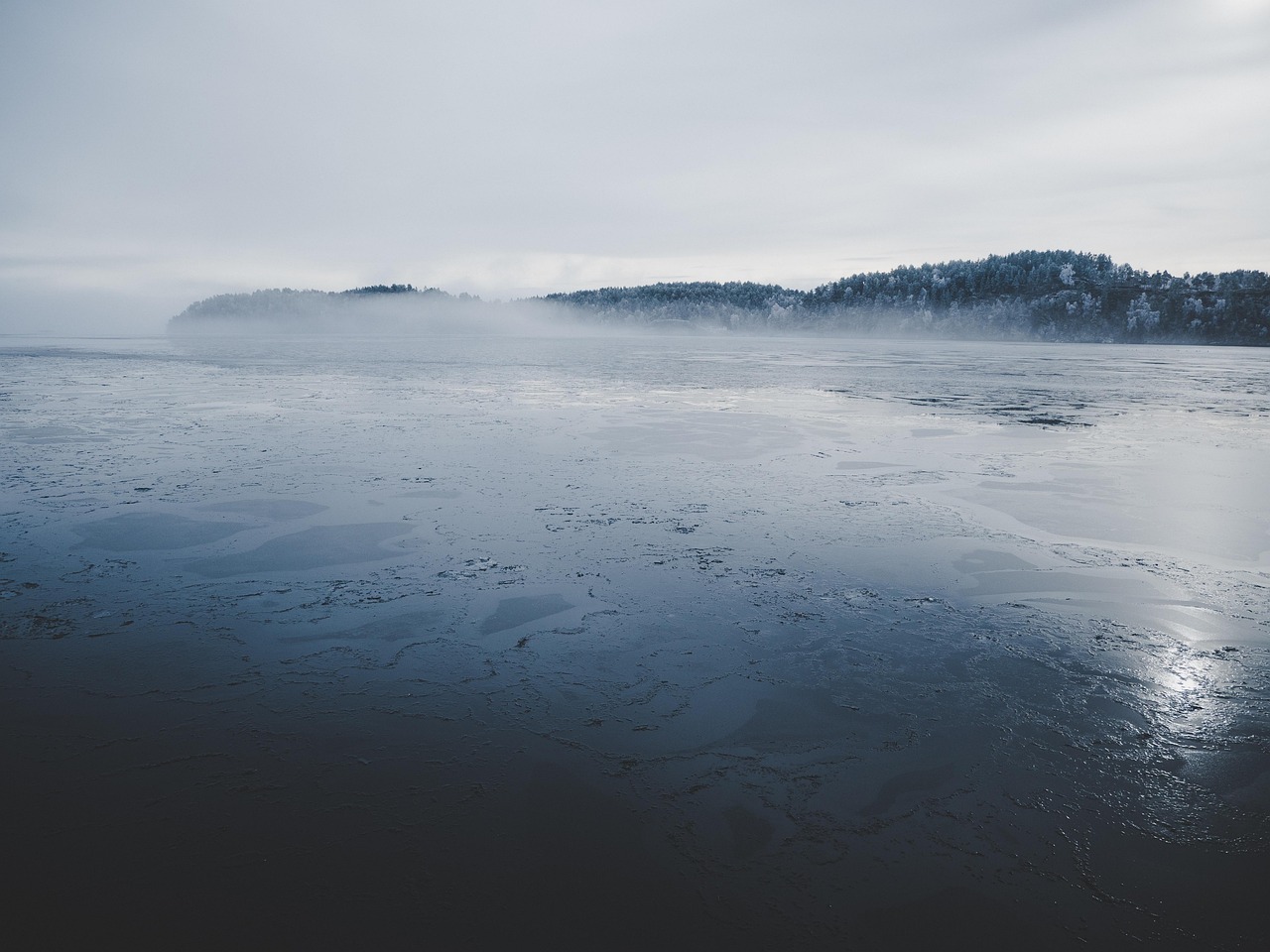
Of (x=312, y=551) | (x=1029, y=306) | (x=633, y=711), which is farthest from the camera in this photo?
(x=1029, y=306)

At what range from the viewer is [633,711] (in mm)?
4152

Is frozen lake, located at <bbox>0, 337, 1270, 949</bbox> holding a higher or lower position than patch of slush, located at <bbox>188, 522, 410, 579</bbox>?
lower

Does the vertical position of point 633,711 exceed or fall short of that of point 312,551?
it falls short

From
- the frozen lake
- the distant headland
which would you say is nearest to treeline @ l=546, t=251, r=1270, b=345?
the distant headland

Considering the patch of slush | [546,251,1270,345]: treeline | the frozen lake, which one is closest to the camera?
the frozen lake

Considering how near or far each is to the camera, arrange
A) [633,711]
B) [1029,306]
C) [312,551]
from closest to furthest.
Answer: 1. [633,711]
2. [312,551]
3. [1029,306]

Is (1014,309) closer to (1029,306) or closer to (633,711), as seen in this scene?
(1029,306)

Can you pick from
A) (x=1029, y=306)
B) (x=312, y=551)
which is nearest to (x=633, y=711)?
(x=312, y=551)

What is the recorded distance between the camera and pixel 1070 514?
8.48 metres

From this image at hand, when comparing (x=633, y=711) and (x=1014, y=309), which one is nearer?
(x=633, y=711)

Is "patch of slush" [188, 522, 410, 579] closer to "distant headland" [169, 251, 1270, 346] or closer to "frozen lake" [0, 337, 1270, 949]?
"frozen lake" [0, 337, 1270, 949]

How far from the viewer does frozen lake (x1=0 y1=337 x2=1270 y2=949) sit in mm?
2818

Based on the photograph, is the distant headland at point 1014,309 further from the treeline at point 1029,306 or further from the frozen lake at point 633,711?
the frozen lake at point 633,711

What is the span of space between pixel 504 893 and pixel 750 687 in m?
2.08
